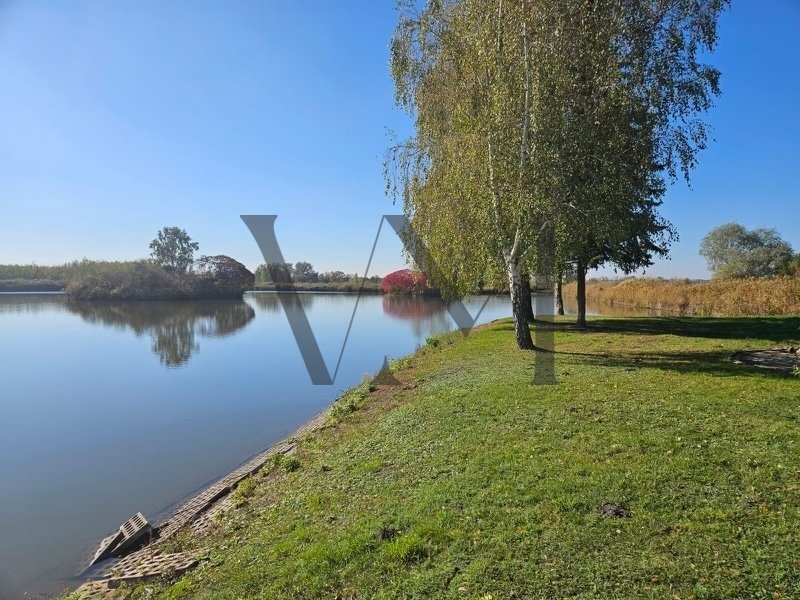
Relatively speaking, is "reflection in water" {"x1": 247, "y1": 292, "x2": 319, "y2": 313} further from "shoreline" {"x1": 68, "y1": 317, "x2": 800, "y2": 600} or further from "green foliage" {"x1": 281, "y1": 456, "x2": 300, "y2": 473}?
"shoreline" {"x1": 68, "y1": 317, "x2": 800, "y2": 600}

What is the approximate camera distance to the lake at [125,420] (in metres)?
7.18

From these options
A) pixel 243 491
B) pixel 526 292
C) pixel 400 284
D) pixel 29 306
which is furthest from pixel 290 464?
pixel 29 306

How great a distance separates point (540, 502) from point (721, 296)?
28208 millimetres

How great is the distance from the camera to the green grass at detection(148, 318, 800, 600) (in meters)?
3.36

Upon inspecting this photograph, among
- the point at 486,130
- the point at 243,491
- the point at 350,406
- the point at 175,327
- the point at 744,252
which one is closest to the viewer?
the point at 243,491

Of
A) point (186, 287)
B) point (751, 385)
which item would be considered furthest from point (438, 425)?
point (186, 287)

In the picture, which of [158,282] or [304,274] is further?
[304,274]

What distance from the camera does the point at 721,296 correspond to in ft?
87.8

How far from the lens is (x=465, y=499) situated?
4.66 metres

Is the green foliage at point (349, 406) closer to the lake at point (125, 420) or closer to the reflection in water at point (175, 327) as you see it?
the lake at point (125, 420)

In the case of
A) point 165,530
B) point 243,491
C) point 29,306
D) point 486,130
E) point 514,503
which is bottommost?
point 165,530

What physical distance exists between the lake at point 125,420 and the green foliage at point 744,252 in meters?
35.1

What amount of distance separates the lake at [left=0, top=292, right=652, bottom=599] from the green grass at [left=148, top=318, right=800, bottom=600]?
2.64 metres

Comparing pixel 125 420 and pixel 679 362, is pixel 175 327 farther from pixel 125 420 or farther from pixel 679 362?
pixel 679 362
